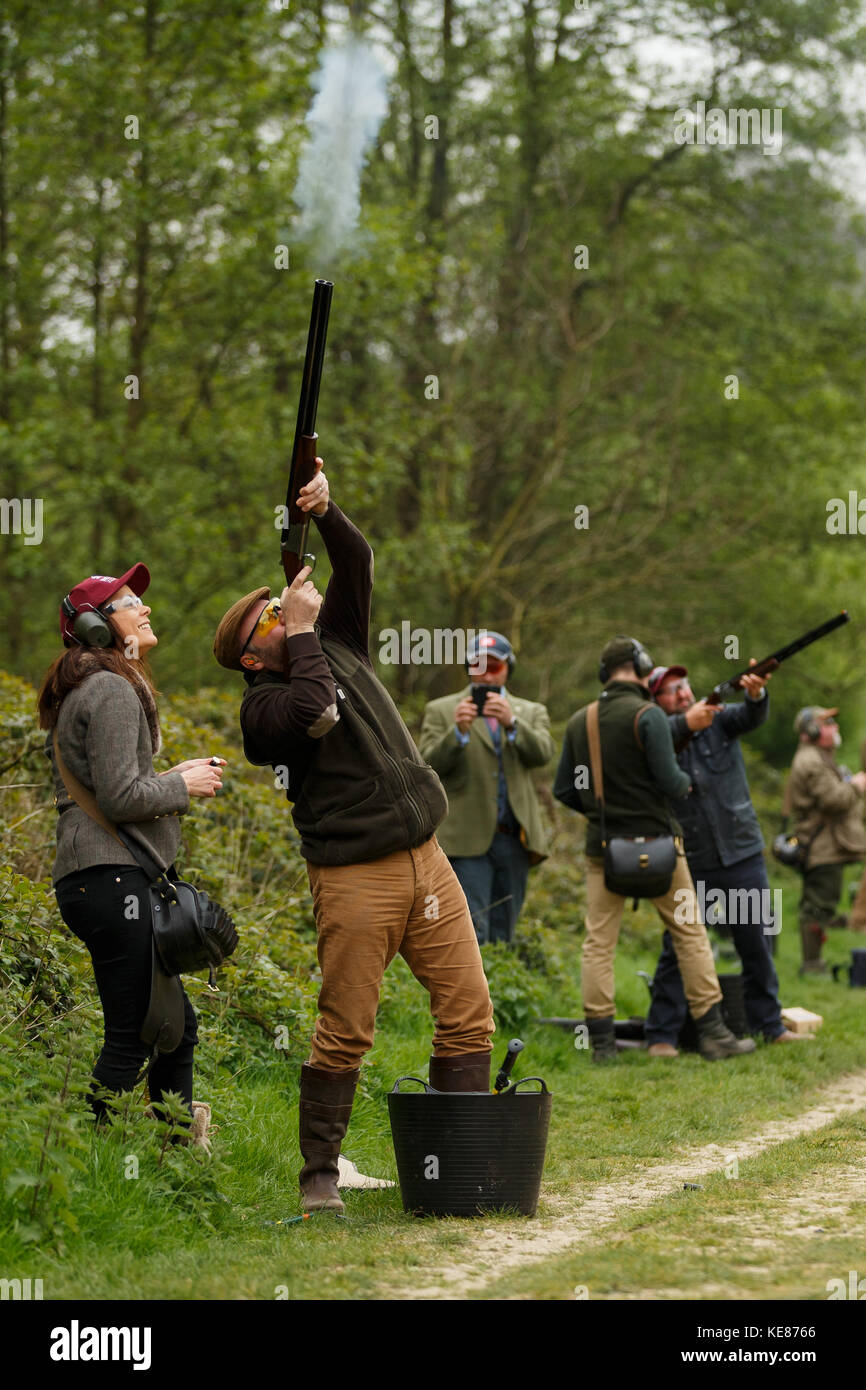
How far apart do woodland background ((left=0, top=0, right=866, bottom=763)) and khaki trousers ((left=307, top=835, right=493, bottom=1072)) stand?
10.4m

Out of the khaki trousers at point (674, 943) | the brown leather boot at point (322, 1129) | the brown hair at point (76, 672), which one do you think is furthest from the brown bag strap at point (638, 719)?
the brown hair at point (76, 672)

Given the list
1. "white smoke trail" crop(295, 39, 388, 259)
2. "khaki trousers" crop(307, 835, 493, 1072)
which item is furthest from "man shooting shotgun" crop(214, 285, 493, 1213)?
"white smoke trail" crop(295, 39, 388, 259)

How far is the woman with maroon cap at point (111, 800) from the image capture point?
197 inches

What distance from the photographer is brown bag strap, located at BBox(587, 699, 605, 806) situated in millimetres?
8680

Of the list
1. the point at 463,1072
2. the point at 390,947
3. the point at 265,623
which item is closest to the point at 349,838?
the point at 390,947

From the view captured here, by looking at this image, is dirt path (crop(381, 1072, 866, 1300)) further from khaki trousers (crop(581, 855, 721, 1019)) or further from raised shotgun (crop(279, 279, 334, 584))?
raised shotgun (crop(279, 279, 334, 584))

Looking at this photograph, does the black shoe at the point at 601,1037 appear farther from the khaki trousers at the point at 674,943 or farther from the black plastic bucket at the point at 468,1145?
the black plastic bucket at the point at 468,1145

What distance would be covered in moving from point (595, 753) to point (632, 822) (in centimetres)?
46

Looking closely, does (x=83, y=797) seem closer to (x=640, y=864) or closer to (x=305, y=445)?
(x=305, y=445)

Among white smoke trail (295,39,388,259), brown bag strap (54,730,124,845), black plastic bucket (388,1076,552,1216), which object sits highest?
white smoke trail (295,39,388,259)

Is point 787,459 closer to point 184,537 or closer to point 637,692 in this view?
point 184,537

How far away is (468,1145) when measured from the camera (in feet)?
17.0
